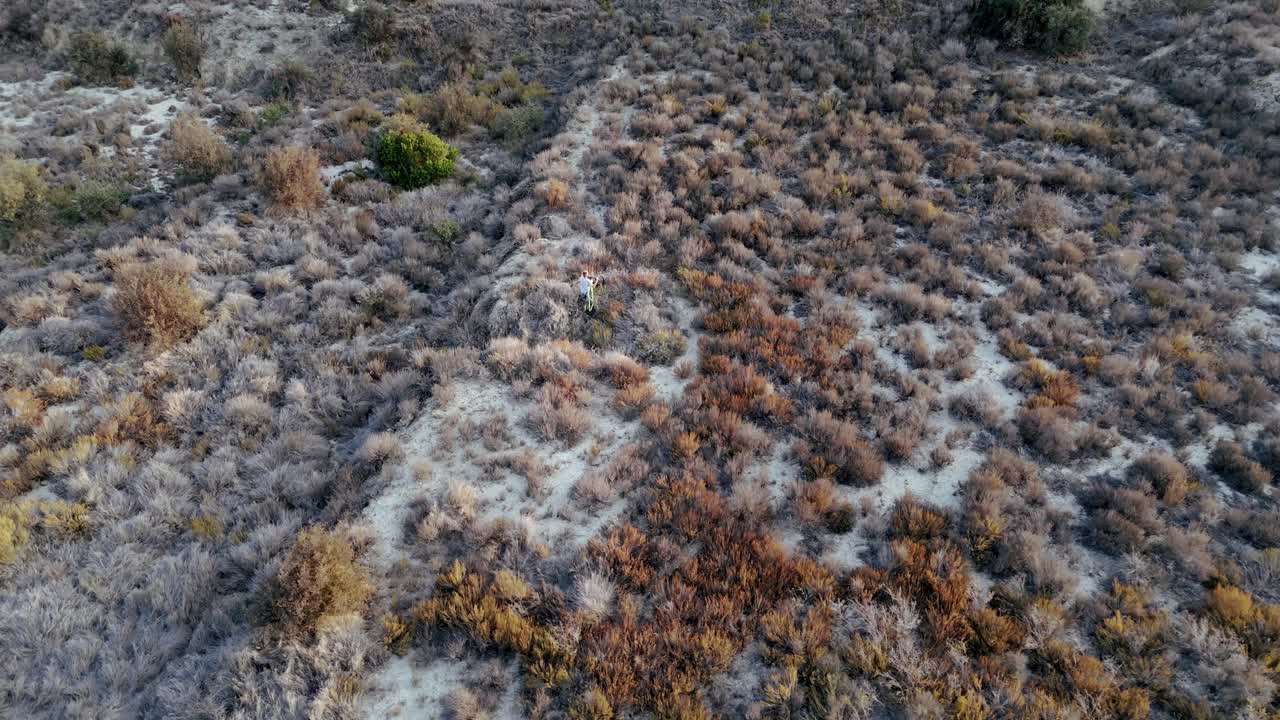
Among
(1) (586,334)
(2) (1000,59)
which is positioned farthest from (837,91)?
(1) (586,334)

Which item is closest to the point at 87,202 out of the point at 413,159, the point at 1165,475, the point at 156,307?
the point at 156,307

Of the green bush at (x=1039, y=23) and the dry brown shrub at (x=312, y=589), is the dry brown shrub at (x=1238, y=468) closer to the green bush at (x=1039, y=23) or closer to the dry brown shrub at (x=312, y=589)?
the dry brown shrub at (x=312, y=589)

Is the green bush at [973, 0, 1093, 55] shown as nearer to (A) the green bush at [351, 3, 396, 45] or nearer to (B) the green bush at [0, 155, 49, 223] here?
(A) the green bush at [351, 3, 396, 45]

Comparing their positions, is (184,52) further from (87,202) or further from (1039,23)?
(1039,23)

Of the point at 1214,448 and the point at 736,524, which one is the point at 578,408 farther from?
the point at 1214,448

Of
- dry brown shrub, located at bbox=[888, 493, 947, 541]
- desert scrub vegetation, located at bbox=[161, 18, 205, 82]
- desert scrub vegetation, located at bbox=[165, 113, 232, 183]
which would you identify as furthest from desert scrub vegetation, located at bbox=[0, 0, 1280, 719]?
desert scrub vegetation, located at bbox=[161, 18, 205, 82]

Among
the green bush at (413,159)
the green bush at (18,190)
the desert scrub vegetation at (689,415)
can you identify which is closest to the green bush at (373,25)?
the desert scrub vegetation at (689,415)

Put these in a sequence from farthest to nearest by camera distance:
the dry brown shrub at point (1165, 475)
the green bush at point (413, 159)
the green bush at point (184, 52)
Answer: the green bush at point (184, 52), the green bush at point (413, 159), the dry brown shrub at point (1165, 475)
